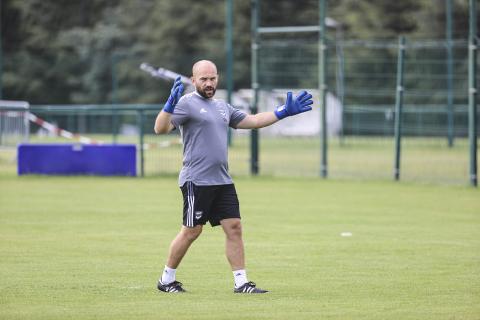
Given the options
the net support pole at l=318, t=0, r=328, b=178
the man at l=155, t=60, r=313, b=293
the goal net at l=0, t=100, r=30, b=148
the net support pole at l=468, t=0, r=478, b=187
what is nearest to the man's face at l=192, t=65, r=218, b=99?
the man at l=155, t=60, r=313, b=293

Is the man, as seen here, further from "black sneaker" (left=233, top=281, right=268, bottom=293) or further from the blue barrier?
the blue barrier

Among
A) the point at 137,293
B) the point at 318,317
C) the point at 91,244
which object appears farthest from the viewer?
the point at 91,244

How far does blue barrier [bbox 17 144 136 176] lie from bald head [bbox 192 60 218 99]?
14750mm

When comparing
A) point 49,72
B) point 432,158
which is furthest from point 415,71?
point 49,72

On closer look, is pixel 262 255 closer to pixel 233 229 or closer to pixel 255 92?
pixel 233 229

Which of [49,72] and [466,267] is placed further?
[49,72]

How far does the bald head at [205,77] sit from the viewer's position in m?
9.04

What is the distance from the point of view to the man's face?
9.03 metres

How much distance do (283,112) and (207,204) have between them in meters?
1.04

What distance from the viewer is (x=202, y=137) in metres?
9.23

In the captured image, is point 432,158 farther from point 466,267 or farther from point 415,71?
point 466,267

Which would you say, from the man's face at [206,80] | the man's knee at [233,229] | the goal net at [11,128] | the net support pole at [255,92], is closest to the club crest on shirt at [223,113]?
the man's face at [206,80]

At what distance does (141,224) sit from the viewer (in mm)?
15039

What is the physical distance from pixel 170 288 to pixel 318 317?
1.69 metres
